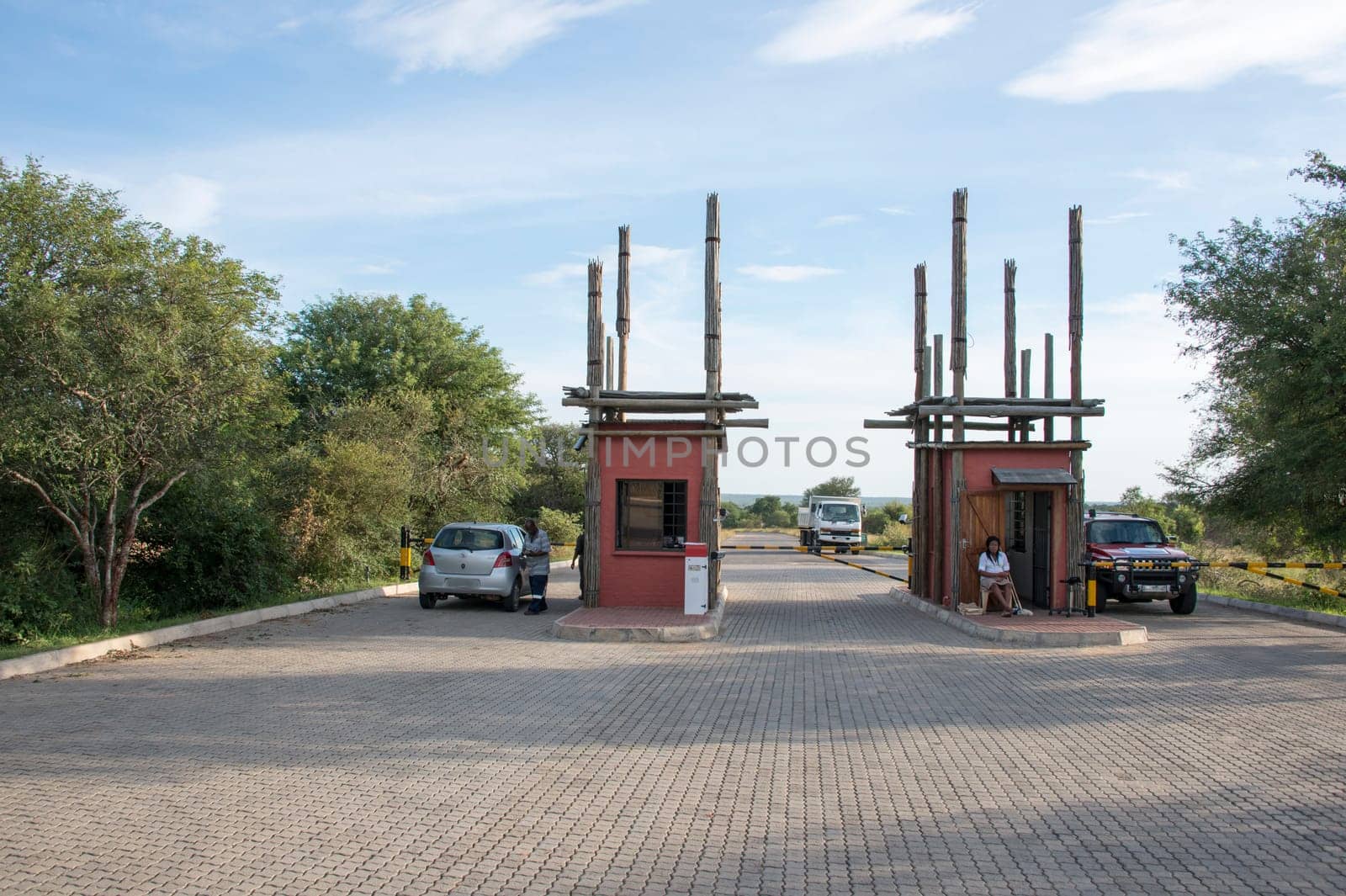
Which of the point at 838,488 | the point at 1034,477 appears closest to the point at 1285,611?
the point at 1034,477

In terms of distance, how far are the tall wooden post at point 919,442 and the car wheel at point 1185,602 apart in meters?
4.65

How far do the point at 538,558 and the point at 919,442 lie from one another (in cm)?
Result: 770

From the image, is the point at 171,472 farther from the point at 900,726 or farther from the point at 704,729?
the point at 900,726

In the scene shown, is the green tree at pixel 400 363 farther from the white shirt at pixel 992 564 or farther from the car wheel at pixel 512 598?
the white shirt at pixel 992 564

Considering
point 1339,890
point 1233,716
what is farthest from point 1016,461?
point 1339,890

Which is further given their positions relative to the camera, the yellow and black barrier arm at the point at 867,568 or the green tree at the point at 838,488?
the green tree at the point at 838,488

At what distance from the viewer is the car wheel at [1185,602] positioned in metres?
19.0

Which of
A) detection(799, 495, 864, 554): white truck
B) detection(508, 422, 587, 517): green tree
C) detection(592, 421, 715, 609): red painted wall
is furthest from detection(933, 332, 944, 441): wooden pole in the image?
detection(508, 422, 587, 517): green tree

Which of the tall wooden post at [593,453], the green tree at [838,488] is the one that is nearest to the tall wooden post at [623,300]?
the tall wooden post at [593,453]

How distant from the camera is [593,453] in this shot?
58.9ft

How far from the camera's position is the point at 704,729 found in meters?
8.93

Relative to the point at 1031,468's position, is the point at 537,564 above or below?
below

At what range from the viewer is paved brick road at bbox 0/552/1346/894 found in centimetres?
545

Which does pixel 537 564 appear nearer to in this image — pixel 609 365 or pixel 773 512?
pixel 609 365
